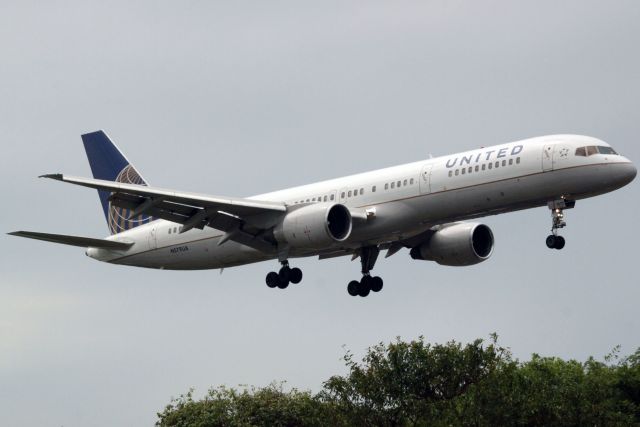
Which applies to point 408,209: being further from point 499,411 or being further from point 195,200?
point 499,411

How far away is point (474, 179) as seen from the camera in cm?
5759

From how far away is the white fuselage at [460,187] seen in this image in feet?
186

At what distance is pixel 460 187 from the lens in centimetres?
5778

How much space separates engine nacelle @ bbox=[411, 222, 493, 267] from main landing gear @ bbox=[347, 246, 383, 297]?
220 cm

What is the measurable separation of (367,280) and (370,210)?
7.44 m

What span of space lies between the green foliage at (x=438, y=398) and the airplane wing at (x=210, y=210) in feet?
53.4

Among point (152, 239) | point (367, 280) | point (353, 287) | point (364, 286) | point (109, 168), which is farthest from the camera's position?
point (109, 168)

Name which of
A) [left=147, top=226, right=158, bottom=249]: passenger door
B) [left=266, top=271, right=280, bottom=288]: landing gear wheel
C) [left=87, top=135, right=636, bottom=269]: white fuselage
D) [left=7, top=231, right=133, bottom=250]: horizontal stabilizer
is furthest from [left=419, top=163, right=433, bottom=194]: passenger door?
[left=7, top=231, right=133, bottom=250]: horizontal stabilizer

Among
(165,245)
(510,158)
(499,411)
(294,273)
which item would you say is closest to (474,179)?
(510,158)

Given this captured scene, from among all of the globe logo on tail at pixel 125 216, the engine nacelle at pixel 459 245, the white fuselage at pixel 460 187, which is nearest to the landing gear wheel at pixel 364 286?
the engine nacelle at pixel 459 245

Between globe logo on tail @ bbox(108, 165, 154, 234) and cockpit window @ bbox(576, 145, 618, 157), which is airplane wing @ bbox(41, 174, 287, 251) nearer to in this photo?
globe logo on tail @ bbox(108, 165, 154, 234)

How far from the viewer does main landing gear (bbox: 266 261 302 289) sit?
6356cm

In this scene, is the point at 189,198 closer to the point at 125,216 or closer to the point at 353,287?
the point at 353,287

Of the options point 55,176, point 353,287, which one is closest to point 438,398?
point 353,287
